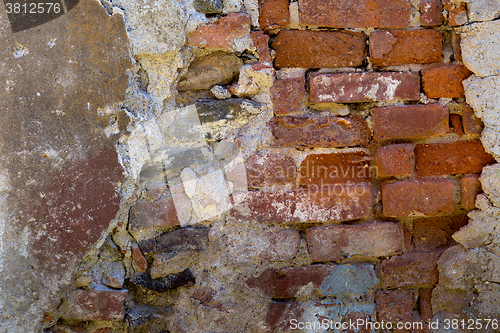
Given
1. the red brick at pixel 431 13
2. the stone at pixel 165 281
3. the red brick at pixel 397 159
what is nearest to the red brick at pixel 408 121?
the red brick at pixel 397 159

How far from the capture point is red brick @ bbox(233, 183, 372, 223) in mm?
1110

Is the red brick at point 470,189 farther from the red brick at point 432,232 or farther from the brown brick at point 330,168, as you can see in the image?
the brown brick at point 330,168

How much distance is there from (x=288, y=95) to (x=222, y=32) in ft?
0.84

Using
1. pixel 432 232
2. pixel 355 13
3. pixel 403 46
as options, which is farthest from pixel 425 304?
pixel 355 13

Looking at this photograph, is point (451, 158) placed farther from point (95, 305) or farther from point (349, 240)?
point (95, 305)

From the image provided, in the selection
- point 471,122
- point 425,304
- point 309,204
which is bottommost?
point 425,304

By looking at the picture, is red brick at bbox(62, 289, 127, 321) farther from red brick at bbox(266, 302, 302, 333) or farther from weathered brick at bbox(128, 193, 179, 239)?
red brick at bbox(266, 302, 302, 333)

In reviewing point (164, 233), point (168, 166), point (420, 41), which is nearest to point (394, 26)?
point (420, 41)

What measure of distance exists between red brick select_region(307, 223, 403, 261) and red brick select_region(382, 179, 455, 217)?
65 mm

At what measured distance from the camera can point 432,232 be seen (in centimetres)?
116

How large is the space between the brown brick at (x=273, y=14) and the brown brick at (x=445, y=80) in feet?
1.44

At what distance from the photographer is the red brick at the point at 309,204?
3.64 ft

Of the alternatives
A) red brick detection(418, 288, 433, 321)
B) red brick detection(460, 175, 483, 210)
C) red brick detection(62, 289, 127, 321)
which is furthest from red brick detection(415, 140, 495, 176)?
red brick detection(62, 289, 127, 321)

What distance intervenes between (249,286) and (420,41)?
874mm
